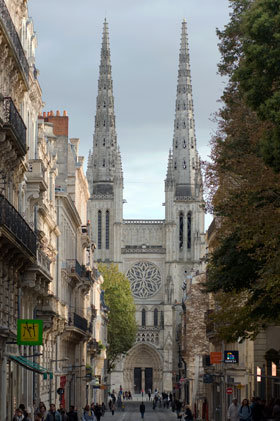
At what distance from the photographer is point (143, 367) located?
537 feet

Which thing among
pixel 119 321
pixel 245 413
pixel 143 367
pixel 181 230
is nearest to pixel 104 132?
pixel 181 230

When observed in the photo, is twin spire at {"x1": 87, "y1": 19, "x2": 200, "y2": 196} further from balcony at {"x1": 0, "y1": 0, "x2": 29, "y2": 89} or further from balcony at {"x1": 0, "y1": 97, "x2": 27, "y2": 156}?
balcony at {"x1": 0, "y1": 97, "x2": 27, "y2": 156}

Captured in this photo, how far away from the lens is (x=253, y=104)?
2386cm

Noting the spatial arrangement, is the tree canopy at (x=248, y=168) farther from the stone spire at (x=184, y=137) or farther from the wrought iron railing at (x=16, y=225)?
the stone spire at (x=184, y=137)

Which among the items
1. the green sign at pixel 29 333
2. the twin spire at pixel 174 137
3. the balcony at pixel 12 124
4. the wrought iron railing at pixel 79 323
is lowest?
the green sign at pixel 29 333

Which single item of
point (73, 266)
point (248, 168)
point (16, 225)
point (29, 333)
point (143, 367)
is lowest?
point (143, 367)

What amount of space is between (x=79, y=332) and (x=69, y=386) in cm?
291

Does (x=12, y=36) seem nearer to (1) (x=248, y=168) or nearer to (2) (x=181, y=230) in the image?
(1) (x=248, y=168)

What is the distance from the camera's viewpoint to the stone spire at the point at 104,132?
168250 millimetres

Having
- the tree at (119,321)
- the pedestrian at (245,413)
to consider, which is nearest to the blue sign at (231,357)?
the pedestrian at (245,413)

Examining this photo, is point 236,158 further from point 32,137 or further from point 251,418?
point 32,137

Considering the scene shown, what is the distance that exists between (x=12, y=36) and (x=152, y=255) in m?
134

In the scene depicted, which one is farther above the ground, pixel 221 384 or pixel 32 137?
pixel 32 137

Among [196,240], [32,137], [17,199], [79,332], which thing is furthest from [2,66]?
[196,240]
